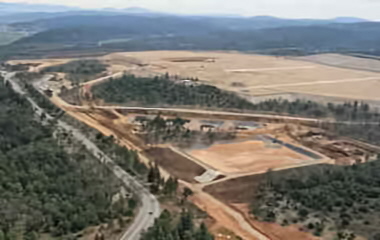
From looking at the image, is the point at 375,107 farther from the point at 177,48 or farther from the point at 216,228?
the point at 177,48

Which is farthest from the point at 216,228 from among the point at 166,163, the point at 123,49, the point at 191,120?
the point at 123,49

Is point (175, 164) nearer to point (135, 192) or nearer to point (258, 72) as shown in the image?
point (135, 192)

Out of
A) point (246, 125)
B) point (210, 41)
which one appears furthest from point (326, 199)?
point (210, 41)

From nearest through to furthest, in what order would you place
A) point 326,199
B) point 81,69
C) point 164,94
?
point 326,199 → point 164,94 → point 81,69

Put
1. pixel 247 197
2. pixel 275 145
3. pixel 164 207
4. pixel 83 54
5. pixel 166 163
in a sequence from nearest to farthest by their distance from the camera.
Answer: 1. pixel 164 207
2. pixel 247 197
3. pixel 166 163
4. pixel 275 145
5. pixel 83 54

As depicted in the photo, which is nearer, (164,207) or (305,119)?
(164,207)

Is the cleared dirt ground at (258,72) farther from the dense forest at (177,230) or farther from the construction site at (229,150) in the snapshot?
the dense forest at (177,230)
